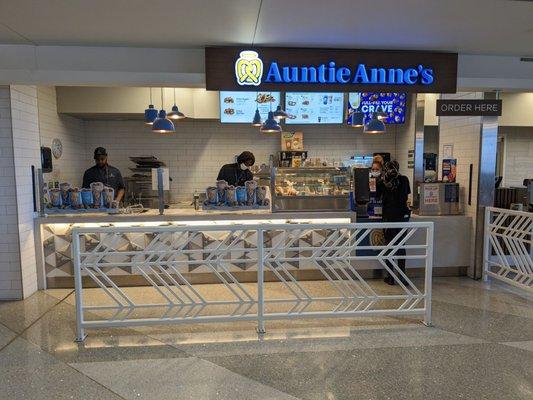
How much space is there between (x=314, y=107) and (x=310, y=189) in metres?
2.40

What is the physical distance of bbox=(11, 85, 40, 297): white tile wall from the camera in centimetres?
430

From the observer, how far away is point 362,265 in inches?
201

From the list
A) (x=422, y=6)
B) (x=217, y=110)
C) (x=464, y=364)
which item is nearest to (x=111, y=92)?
(x=217, y=110)

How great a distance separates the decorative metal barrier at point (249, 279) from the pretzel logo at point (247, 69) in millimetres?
1563

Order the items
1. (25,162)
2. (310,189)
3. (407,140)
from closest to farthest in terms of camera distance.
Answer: (25,162) → (310,189) → (407,140)

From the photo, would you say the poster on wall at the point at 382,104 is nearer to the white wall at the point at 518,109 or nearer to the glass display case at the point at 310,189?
the white wall at the point at 518,109

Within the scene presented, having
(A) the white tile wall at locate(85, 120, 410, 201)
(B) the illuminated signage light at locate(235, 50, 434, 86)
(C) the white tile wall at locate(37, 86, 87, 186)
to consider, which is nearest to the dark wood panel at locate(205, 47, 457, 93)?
(B) the illuminated signage light at locate(235, 50, 434, 86)

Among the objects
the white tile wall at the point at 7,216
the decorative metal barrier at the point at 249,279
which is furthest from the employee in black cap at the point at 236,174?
the white tile wall at the point at 7,216

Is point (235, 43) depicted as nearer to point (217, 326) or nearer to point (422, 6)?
point (422, 6)

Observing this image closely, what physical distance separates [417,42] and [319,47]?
3.24ft

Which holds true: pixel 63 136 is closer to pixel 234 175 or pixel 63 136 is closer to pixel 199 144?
pixel 199 144

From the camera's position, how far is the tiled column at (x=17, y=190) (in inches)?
167

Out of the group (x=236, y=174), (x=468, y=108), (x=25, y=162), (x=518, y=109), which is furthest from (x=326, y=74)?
(x=518, y=109)

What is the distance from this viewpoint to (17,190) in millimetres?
4305
